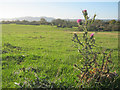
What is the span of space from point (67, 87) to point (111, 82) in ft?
2.88

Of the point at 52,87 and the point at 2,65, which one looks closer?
the point at 52,87

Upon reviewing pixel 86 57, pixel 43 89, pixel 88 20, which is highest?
pixel 88 20

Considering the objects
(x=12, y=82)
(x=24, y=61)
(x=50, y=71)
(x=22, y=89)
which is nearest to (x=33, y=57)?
(x=24, y=61)

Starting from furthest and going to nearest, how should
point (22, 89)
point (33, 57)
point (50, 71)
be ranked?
point (33, 57), point (50, 71), point (22, 89)

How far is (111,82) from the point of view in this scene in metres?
3.03

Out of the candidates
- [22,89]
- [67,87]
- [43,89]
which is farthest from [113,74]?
[22,89]

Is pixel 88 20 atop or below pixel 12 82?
atop

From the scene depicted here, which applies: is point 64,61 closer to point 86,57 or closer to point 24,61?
point 24,61

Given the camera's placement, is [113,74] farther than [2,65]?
No

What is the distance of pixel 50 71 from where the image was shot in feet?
13.1

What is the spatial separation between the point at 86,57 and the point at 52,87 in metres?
0.95

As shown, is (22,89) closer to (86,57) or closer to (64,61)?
(86,57)

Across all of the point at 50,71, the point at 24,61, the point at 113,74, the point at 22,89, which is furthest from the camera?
the point at 24,61

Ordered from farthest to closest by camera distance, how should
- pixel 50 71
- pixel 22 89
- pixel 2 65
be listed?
1. pixel 2 65
2. pixel 50 71
3. pixel 22 89
